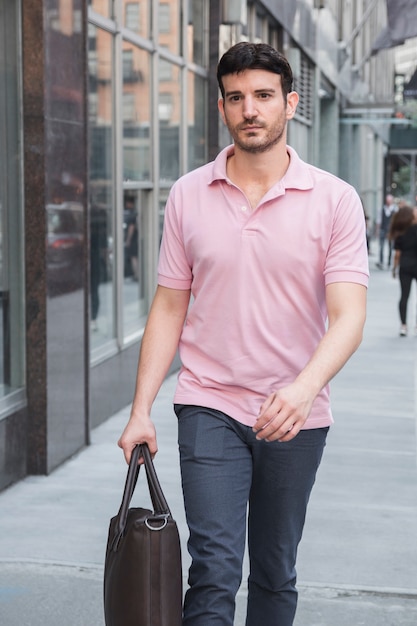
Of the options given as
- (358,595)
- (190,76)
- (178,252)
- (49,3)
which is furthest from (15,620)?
(190,76)

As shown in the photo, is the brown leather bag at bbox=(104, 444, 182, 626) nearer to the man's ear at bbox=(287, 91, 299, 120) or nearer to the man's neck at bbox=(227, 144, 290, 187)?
the man's neck at bbox=(227, 144, 290, 187)

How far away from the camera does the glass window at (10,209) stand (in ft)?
21.9

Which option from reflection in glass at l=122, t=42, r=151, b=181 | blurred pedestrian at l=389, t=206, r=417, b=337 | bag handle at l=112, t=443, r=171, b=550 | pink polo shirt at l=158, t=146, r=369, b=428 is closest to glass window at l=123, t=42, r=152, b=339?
reflection in glass at l=122, t=42, r=151, b=181

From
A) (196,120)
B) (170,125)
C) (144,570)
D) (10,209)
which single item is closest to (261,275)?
(144,570)

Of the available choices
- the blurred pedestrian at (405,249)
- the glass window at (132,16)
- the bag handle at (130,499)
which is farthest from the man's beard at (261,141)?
the blurred pedestrian at (405,249)

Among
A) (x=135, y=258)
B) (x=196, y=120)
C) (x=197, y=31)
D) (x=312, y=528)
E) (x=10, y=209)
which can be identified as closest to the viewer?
(x=312, y=528)

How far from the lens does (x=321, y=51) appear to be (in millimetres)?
23562

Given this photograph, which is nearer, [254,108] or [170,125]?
[254,108]

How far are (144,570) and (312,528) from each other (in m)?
3.12

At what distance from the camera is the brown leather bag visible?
2951mm

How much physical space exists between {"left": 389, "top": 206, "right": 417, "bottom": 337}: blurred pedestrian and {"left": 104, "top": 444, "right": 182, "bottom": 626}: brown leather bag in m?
12.2

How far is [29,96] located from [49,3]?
0.59 metres

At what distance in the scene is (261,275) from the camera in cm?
326

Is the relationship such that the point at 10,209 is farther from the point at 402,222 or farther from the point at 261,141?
the point at 402,222
